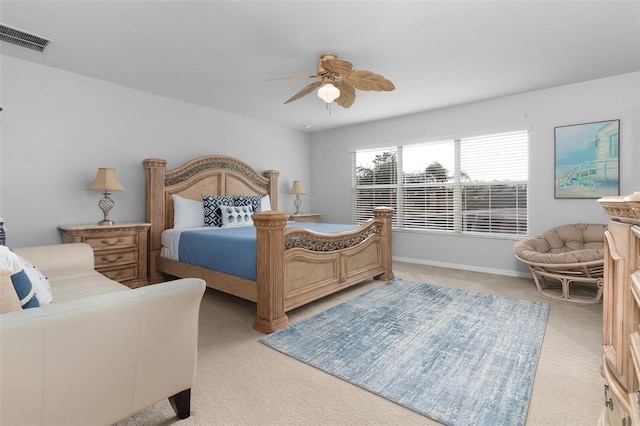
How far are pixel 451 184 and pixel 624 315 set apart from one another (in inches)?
161

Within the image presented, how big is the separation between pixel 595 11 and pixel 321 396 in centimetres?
336

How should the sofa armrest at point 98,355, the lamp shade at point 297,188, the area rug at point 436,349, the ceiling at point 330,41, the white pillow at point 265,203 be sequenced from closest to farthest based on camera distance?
1. the sofa armrest at point 98,355
2. the area rug at point 436,349
3. the ceiling at point 330,41
4. the white pillow at point 265,203
5. the lamp shade at point 297,188

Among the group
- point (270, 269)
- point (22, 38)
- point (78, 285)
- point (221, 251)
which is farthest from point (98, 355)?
point (22, 38)

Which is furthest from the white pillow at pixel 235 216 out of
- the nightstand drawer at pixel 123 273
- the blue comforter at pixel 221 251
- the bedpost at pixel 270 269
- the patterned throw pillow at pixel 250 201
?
the bedpost at pixel 270 269

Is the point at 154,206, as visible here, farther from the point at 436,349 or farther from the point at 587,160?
the point at 587,160

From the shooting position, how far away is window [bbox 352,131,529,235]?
4.43 meters

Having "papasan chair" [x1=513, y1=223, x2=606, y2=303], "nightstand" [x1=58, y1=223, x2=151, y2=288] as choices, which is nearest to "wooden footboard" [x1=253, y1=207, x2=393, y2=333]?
"papasan chair" [x1=513, y1=223, x2=606, y2=303]

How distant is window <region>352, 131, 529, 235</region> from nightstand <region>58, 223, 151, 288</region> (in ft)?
12.0

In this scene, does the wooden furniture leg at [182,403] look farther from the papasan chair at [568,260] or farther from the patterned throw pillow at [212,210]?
the papasan chair at [568,260]

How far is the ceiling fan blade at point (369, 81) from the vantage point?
263 cm

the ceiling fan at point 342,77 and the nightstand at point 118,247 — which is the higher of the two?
the ceiling fan at point 342,77

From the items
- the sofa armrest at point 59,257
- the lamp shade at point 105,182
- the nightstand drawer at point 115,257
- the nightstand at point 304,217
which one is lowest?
the nightstand drawer at point 115,257

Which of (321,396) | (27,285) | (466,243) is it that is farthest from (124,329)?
(466,243)

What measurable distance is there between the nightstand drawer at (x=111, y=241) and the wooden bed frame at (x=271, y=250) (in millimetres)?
367
